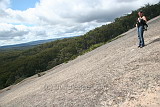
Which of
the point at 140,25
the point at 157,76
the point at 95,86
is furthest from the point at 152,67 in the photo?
the point at 140,25

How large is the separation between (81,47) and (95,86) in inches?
4037

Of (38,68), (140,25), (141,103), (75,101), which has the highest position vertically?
(140,25)

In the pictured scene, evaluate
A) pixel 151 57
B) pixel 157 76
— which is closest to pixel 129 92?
pixel 157 76

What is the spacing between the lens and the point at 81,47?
11062cm

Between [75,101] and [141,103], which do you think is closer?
[141,103]

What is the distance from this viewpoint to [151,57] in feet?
29.7

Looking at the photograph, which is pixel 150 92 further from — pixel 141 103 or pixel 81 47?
pixel 81 47

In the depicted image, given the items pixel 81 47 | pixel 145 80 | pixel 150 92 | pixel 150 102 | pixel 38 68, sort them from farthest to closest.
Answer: pixel 81 47 → pixel 38 68 → pixel 145 80 → pixel 150 92 → pixel 150 102

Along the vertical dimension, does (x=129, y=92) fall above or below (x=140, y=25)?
below

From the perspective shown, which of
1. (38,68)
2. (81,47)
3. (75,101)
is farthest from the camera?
(81,47)

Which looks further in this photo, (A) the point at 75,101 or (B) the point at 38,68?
(B) the point at 38,68

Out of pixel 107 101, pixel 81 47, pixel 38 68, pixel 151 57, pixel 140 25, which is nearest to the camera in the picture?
pixel 107 101

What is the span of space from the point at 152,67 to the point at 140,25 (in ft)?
16.4

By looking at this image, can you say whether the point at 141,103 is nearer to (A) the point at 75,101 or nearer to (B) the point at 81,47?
Result: (A) the point at 75,101
